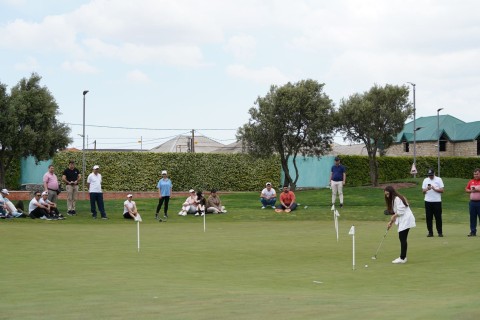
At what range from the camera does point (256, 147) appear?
157 ft

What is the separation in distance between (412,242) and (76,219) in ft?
46.4

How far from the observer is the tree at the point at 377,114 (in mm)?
49781

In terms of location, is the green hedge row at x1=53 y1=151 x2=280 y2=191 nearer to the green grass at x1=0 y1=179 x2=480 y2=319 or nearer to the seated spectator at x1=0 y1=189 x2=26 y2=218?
the seated spectator at x1=0 y1=189 x2=26 y2=218

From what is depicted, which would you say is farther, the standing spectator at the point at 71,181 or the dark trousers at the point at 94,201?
the standing spectator at the point at 71,181

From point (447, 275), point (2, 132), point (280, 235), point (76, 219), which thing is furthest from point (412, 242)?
point (2, 132)

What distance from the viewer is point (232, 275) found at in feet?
44.0

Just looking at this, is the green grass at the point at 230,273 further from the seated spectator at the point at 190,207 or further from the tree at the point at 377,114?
the tree at the point at 377,114

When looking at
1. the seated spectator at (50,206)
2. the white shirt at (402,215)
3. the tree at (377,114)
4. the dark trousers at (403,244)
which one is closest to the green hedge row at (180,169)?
the tree at (377,114)

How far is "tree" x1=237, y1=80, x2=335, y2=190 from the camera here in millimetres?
46344

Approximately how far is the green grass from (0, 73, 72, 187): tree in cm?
890

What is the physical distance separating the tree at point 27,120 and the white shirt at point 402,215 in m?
23.5

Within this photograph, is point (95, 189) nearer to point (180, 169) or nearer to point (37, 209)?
point (37, 209)

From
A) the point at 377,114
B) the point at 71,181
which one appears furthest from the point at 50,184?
the point at 377,114

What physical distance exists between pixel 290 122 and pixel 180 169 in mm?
10897
